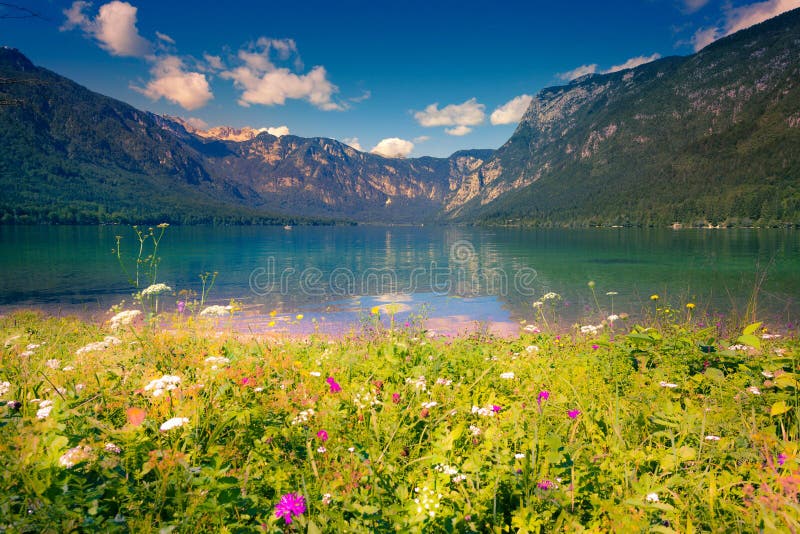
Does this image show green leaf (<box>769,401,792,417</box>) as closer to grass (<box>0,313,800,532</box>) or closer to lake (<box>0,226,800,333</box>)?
grass (<box>0,313,800,532</box>)

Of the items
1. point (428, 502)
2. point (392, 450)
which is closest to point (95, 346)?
point (392, 450)

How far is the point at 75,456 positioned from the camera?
2.79m

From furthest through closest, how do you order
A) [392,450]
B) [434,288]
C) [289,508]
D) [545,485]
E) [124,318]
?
[434,288], [124,318], [392,450], [545,485], [289,508]

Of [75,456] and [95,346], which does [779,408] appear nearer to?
[75,456]

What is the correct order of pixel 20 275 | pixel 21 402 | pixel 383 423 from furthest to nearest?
1. pixel 20 275
2. pixel 383 423
3. pixel 21 402

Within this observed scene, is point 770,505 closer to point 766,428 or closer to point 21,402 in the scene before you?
point 766,428

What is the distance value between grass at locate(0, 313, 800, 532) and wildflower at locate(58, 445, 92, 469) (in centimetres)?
3

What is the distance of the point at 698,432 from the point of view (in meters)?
3.98

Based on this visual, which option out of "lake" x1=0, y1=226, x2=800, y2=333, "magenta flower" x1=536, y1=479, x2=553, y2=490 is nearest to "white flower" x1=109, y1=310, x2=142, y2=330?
"lake" x1=0, y1=226, x2=800, y2=333

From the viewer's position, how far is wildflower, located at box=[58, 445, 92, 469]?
270 cm

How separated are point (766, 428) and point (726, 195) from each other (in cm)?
25120

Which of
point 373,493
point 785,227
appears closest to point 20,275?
point 373,493

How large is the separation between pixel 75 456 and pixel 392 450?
8.21 ft

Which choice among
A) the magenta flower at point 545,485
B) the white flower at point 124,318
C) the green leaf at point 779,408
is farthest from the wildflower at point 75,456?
the green leaf at point 779,408
